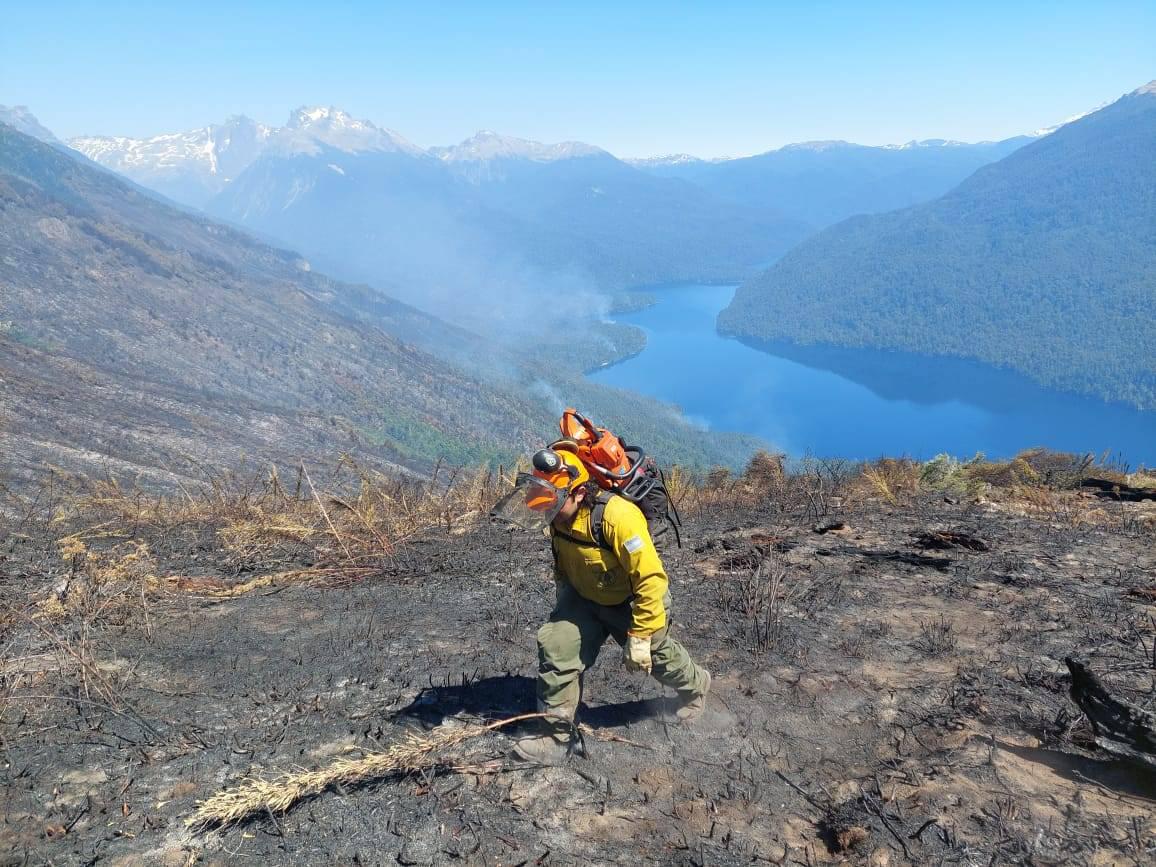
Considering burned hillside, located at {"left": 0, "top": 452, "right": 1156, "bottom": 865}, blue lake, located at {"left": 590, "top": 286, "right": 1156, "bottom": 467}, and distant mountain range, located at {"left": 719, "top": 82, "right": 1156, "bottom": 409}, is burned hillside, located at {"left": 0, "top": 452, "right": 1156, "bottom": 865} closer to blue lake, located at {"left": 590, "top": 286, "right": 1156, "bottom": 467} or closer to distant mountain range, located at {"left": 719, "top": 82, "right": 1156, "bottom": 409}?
blue lake, located at {"left": 590, "top": 286, "right": 1156, "bottom": 467}

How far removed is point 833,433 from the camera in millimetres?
93375

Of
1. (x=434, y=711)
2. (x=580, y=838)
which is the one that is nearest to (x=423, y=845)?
(x=580, y=838)

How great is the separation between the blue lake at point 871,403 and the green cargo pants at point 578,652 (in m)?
77.9

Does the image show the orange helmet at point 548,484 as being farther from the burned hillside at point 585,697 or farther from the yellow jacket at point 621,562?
the burned hillside at point 585,697

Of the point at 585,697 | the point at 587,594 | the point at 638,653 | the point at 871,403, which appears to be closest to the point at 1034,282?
the point at 871,403

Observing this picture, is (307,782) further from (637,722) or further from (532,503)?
(637,722)

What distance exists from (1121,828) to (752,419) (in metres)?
105

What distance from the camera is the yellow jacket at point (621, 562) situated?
3.42 m

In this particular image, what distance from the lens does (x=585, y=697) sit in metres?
4.36

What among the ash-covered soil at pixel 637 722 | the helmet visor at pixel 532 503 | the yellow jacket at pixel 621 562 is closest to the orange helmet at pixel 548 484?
the helmet visor at pixel 532 503

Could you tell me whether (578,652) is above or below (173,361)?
above

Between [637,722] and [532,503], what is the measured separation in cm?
171

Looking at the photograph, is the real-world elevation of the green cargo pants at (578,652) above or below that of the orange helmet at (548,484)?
below

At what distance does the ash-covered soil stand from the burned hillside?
0.06 ft
